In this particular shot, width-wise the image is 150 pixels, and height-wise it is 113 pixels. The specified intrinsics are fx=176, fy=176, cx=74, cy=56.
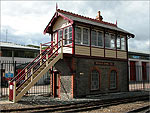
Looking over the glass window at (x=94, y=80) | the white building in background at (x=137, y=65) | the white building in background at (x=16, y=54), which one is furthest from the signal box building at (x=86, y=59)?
the white building in background at (x=137, y=65)

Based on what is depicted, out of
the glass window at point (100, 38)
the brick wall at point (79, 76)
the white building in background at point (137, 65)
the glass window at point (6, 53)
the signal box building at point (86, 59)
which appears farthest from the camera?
the white building in background at point (137, 65)

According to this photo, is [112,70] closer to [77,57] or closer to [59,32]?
[77,57]

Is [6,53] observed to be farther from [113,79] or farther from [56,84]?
[113,79]

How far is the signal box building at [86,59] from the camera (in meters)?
13.7

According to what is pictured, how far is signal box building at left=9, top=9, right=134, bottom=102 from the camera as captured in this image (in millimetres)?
13258

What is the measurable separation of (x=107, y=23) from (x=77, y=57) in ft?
23.2

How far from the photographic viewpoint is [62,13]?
50.1 ft

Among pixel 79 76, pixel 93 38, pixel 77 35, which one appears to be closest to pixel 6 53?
pixel 77 35

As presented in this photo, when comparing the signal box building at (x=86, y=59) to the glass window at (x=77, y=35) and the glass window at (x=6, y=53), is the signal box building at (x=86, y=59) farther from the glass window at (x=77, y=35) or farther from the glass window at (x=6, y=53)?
the glass window at (x=6, y=53)

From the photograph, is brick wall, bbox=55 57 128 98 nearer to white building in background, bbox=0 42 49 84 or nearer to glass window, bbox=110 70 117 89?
glass window, bbox=110 70 117 89

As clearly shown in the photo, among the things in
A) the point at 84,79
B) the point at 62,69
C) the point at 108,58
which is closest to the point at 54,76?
the point at 62,69

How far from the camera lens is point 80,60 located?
1398 cm

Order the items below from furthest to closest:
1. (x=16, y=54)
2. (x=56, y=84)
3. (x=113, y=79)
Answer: (x=16, y=54), (x=113, y=79), (x=56, y=84)

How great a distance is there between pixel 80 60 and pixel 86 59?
26.1 inches
